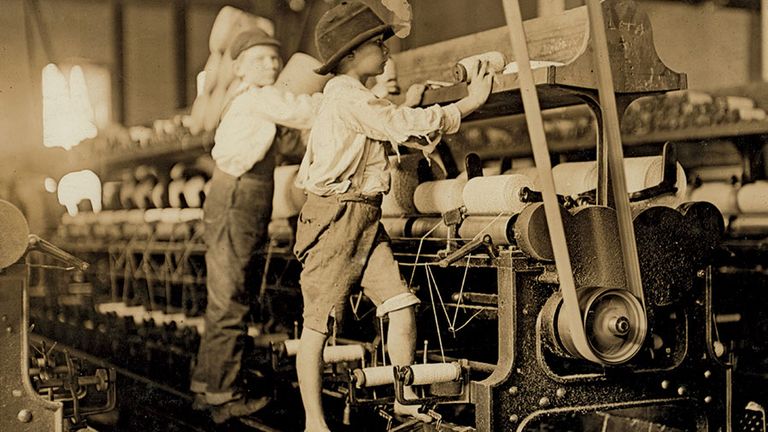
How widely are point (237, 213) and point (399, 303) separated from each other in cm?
138

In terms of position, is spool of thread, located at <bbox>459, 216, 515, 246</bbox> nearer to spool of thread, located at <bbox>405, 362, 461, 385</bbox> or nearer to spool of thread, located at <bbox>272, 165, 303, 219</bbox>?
spool of thread, located at <bbox>405, 362, 461, 385</bbox>

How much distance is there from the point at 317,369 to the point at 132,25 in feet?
6.47

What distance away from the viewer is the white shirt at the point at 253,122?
387cm

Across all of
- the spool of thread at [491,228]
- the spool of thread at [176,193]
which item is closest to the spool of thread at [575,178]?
the spool of thread at [491,228]

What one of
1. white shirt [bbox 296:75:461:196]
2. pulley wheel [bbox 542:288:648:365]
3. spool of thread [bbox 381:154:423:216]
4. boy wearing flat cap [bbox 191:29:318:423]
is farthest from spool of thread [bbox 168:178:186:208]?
pulley wheel [bbox 542:288:648:365]

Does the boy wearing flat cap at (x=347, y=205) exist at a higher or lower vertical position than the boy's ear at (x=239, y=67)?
lower

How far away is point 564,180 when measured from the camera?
3.17 m

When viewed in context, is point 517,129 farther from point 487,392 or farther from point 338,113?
point 487,392

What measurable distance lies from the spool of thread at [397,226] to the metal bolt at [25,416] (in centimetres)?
138

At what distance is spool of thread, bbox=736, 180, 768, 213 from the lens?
386cm

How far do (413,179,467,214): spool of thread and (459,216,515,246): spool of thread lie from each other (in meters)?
0.21

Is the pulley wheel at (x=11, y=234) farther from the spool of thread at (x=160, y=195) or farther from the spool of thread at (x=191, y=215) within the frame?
the spool of thread at (x=160, y=195)

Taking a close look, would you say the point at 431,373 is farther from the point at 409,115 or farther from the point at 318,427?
the point at 409,115

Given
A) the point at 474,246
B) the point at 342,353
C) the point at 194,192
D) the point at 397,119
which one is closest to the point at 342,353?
the point at 342,353
